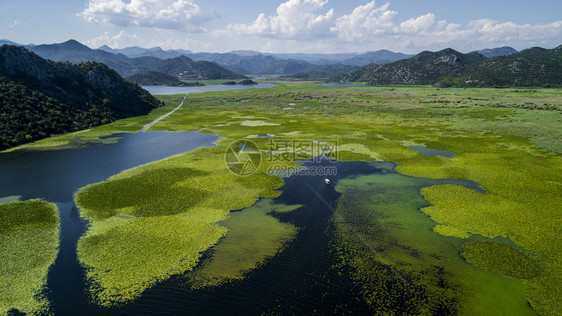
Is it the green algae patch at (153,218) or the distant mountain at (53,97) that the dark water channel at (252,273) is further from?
the distant mountain at (53,97)

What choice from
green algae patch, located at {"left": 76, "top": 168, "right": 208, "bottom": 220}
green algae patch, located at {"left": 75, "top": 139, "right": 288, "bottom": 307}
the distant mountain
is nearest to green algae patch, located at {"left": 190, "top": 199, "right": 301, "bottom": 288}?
green algae patch, located at {"left": 75, "top": 139, "right": 288, "bottom": 307}

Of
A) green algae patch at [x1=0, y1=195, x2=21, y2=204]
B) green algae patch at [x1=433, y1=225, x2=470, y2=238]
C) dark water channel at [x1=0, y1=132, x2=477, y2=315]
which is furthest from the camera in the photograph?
green algae patch at [x1=0, y1=195, x2=21, y2=204]

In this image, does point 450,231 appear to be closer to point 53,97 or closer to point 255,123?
point 255,123

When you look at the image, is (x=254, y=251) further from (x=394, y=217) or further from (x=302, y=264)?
Answer: (x=394, y=217)

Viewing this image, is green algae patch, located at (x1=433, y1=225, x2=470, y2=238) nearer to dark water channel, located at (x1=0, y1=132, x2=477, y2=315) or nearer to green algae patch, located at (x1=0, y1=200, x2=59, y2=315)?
dark water channel, located at (x1=0, y1=132, x2=477, y2=315)

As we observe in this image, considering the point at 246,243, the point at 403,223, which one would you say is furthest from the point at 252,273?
the point at 403,223
